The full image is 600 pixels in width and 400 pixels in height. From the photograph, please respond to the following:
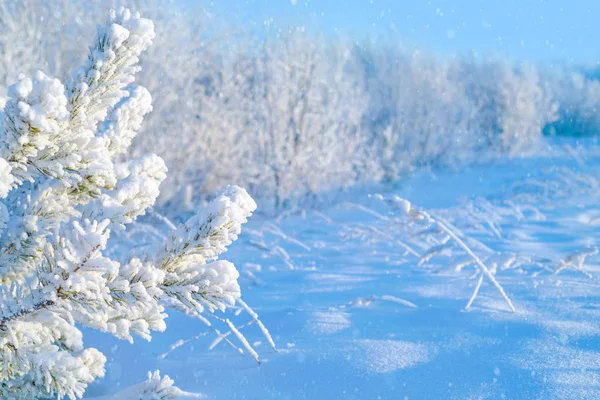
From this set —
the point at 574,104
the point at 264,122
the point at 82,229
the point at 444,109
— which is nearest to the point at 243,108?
the point at 264,122

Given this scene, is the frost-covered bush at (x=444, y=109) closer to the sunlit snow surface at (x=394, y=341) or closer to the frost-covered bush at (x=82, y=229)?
the sunlit snow surface at (x=394, y=341)

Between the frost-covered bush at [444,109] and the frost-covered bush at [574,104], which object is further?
the frost-covered bush at [574,104]

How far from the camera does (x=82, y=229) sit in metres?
1.31

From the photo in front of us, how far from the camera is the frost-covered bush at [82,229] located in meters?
1.30

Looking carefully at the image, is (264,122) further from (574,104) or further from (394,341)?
(574,104)

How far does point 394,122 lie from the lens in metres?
27.2

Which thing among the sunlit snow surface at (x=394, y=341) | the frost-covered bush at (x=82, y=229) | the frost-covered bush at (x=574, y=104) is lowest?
the frost-covered bush at (x=574, y=104)

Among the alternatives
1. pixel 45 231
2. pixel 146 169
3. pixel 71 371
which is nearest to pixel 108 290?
pixel 71 371

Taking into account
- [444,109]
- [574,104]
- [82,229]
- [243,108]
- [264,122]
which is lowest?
[574,104]

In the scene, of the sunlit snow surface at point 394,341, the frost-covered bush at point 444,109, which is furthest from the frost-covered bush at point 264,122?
the sunlit snow surface at point 394,341

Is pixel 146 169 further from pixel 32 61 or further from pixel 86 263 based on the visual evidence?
pixel 32 61

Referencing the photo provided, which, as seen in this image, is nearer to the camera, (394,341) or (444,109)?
(394,341)

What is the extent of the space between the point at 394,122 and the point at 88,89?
2661cm

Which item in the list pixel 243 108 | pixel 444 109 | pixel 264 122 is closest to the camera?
pixel 264 122
